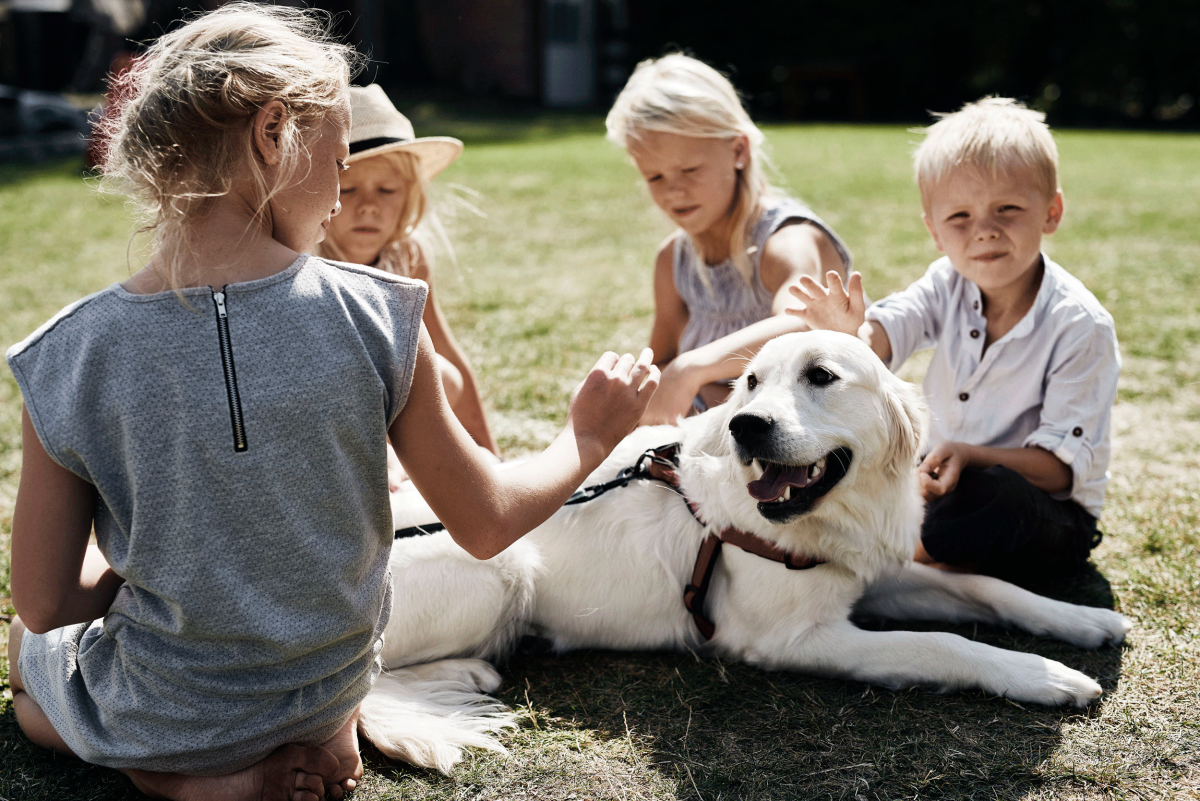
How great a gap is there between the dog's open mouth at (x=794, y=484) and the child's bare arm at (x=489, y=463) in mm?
539

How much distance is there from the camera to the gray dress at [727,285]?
3.68m

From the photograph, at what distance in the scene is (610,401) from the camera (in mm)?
2049

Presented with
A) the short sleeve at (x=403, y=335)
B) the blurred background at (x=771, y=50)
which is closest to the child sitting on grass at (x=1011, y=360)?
the short sleeve at (x=403, y=335)

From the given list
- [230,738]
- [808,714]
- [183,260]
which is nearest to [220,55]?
[183,260]

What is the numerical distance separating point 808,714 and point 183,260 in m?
1.77

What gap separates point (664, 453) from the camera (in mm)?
2855

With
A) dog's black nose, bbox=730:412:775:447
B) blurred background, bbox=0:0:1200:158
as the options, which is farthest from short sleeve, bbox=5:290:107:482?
blurred background, bbox=0:0:1200:158

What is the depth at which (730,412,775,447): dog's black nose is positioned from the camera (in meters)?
2.32

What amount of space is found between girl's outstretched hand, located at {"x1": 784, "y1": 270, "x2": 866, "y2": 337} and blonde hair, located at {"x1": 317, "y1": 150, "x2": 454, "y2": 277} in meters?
1.55

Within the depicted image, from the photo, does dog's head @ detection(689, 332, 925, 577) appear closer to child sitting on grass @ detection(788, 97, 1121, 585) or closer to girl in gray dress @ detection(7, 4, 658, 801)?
child sitting on grass @ detection(788, 97, 1121, 585)

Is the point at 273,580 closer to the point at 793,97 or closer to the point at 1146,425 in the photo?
the point at 1146,425

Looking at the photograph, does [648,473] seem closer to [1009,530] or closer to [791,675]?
[791,675]

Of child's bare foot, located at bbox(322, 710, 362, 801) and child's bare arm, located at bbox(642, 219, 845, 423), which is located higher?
child's bare arm, located at bbox(642, 219, 845, 423)

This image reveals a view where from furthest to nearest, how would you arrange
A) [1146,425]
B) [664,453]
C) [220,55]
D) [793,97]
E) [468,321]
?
[793,97], [468,321], [1146,425], [664,453], [220,55]
